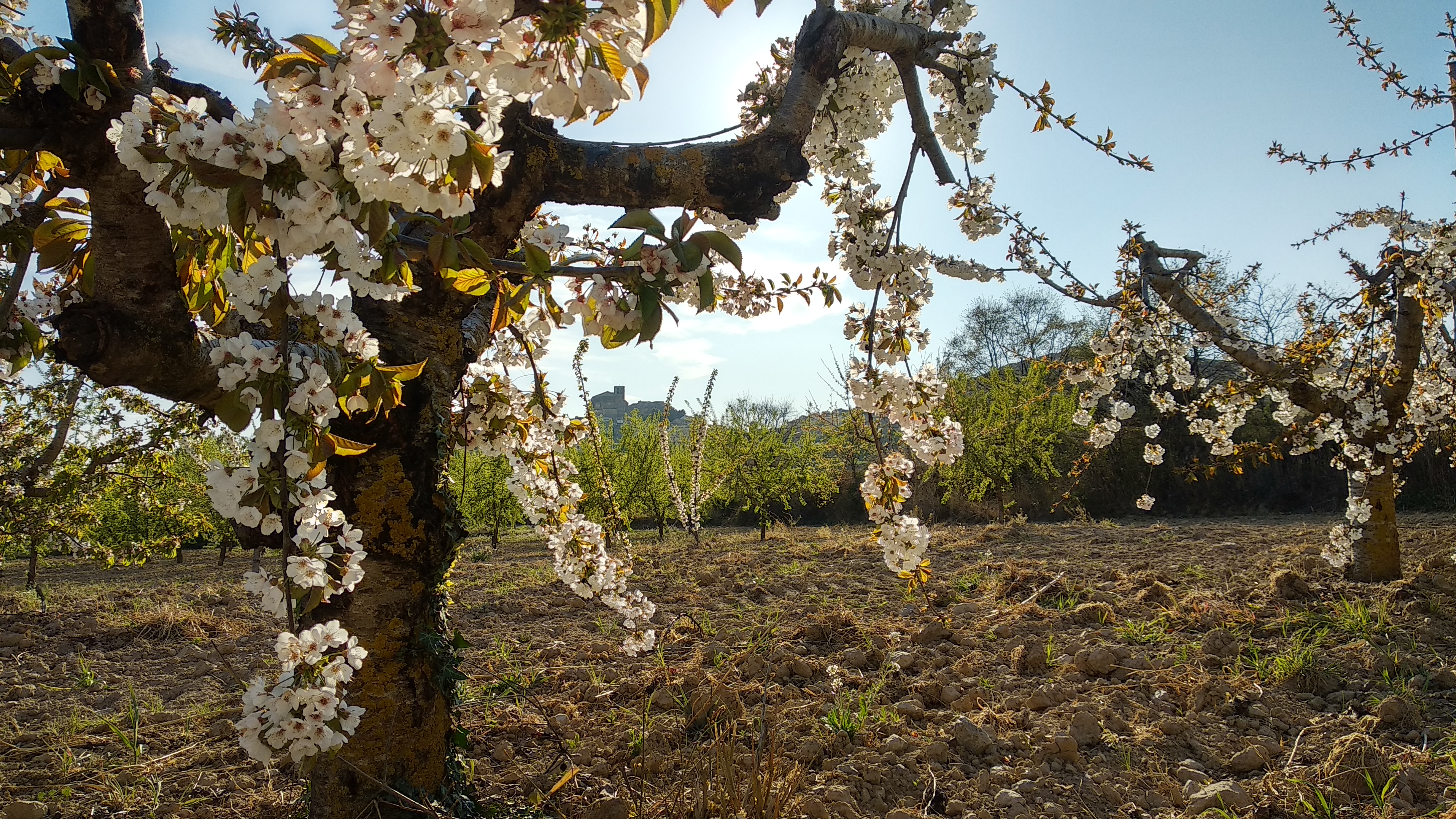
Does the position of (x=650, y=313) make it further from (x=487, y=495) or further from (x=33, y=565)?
(x=487, y=495)

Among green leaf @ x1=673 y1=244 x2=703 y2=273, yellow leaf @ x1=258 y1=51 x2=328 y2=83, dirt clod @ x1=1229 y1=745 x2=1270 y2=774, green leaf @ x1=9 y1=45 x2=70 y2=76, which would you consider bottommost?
dirt clod @ x1=1229 y1=745 x2=1270 y2=774

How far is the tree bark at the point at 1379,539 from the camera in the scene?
3658 millimetres

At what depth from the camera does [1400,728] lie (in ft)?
6.91

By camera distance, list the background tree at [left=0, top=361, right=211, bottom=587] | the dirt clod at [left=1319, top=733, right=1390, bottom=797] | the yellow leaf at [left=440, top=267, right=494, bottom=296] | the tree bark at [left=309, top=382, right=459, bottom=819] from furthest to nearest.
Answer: the background tree at [left=0, top=361, right=211, bottom=587], the dirt clod at [left=1319, top=733, right=1390, bottom=797], the tree bark at [left=309, top=382, right=459, bottom=819], the yellow leaf at [left=440, top=267, right=494, bottom=296]

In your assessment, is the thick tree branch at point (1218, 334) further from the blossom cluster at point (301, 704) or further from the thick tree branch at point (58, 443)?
the thick tree branch at point (58, 443)

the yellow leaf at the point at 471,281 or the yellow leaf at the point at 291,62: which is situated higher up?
the yellow leaf at the point at 291,62

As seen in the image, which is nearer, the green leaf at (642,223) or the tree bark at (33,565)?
the green leaf at (642,223)

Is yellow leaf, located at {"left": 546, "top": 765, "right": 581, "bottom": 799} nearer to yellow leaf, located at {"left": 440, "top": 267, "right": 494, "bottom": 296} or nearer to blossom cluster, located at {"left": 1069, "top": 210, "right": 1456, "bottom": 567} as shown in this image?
yellow leaf, located at {"left": 440, "top": 267, "right": 494, "bottom": 296}

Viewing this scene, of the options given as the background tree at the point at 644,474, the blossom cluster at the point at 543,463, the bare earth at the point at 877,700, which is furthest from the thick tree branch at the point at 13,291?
the background tree at the point at 644,474

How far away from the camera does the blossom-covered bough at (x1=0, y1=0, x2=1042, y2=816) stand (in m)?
0.78

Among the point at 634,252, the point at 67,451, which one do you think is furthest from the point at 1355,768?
the point at 67,451

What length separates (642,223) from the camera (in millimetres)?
1037

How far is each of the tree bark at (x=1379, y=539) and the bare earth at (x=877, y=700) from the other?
0.46ft

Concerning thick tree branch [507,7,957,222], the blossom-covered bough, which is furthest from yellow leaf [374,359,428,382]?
thick tree branch [507,7,957,222]
